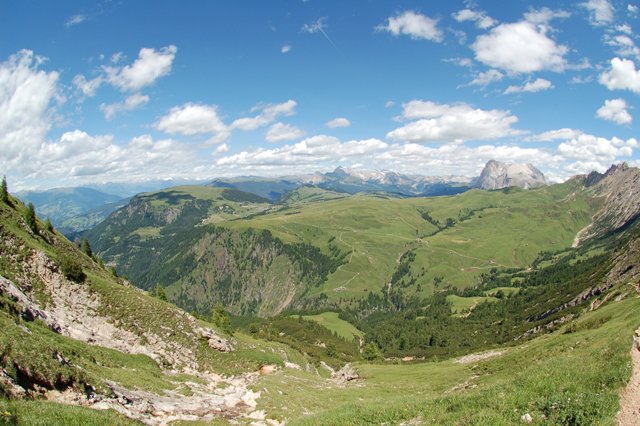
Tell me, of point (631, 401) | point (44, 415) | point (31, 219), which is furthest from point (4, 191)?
point (631, 401)

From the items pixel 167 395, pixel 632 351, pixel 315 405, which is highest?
pixel 632 351

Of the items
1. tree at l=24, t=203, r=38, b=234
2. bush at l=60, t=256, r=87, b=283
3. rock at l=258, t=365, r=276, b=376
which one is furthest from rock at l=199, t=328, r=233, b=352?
tree at l=24, t=203, r=38, b=234

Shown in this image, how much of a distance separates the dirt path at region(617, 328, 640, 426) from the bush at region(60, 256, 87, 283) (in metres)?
65.1

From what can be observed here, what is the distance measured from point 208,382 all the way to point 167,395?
13.5 m

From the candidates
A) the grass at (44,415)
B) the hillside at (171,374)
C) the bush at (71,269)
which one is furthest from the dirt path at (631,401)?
the bush at (71,269)

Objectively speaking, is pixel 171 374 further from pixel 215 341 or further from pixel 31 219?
pixel 31 219

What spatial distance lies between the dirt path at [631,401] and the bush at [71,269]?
65105 mm

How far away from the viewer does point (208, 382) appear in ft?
159

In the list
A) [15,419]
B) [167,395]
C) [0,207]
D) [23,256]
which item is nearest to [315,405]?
[167,395]

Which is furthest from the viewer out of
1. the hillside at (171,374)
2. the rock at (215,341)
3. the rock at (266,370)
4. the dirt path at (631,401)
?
the rock at (215,341)

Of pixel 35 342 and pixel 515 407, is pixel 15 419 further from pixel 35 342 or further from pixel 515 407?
pixel 515 407

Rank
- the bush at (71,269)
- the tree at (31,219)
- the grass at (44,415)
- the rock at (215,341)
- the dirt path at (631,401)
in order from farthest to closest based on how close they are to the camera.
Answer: the tree at (31,219), the rock at (215,341), the bush at (71,269), the grass at (44,415), the dirt path at (631,401)

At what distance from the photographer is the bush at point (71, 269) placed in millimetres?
56875

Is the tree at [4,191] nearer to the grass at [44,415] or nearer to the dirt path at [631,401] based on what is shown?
the grass at [44,415]
